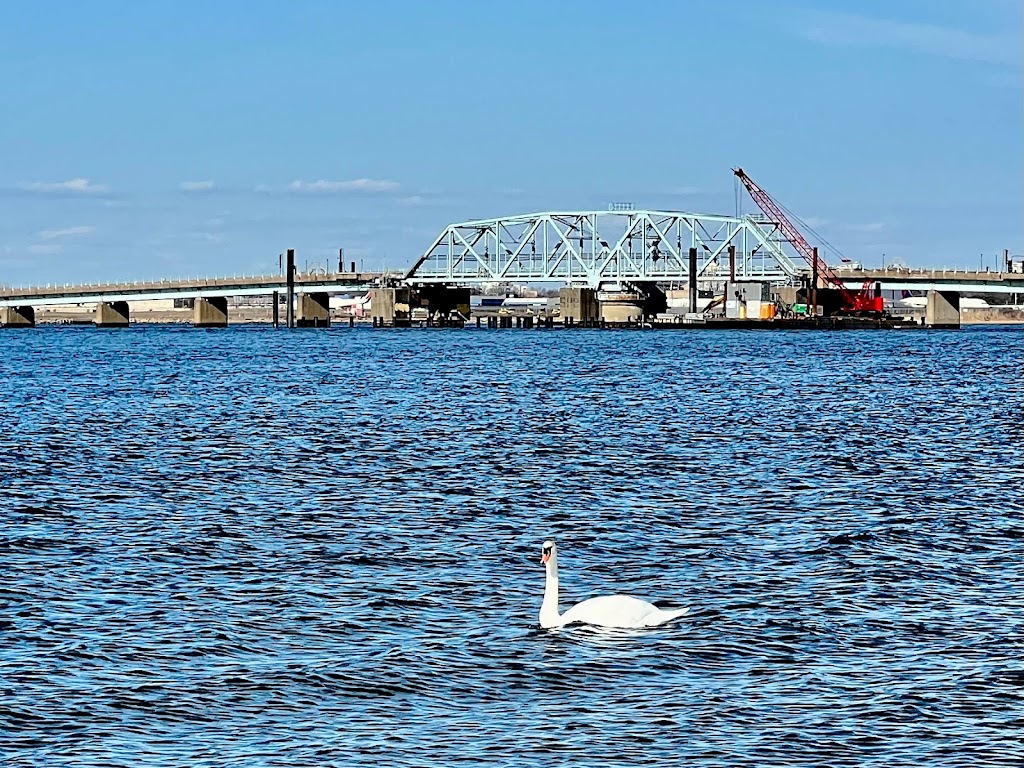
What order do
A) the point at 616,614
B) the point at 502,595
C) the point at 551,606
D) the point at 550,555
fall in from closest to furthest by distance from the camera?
the point at 616,614, the point at 551,606, the point at 550,555, the point at 502,595

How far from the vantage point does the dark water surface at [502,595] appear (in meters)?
21.4

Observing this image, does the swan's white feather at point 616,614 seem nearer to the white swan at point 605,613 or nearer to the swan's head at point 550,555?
the white swan at point 605,613

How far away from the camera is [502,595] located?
30.1 meters

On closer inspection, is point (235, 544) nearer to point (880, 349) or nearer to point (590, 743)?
point (590, 743)

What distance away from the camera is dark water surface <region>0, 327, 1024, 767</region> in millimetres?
21422

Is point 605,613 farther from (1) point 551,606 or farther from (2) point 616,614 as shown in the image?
(1) point 551,606

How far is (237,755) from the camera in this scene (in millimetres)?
20375

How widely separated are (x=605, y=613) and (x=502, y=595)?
356cm

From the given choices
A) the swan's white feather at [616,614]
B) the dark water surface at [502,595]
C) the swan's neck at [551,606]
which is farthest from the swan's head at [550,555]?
the dark water surface at [502,595]

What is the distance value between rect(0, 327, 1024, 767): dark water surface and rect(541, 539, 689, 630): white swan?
29 cm

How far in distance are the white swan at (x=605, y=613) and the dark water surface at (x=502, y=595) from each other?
0.29m

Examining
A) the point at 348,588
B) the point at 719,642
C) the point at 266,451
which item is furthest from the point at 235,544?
the point at 266,451

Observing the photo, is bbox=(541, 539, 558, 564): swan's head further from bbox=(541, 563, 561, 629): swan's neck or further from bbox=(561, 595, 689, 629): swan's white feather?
bbox=(561, 595, 689, 629): swan's white feather

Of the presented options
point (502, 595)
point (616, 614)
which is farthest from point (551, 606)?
point (502, 595)
